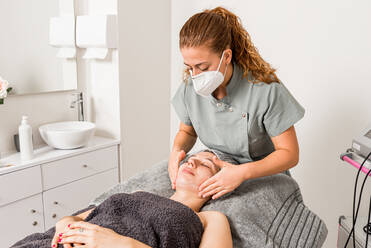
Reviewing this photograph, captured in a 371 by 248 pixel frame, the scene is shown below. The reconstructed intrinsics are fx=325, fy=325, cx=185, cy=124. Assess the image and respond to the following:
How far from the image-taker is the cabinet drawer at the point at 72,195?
1.93m

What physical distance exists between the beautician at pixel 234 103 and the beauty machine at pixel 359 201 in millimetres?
210

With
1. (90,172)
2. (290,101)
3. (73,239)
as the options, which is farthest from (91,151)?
(290,101)

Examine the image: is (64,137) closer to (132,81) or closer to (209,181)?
(132,81)

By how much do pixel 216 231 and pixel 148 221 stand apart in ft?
0.73

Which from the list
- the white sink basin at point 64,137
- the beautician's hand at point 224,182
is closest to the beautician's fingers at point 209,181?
the beautician's hand at point 224,182

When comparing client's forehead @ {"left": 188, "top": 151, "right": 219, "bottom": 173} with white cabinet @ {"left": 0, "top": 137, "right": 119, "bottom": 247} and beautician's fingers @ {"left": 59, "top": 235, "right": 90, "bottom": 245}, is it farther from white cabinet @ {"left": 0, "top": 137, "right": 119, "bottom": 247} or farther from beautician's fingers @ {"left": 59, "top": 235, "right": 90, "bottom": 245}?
white cabinet @ {"left": 0, "top": 137, "right": 119, "bottom": 247}

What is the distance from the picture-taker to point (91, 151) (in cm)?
212

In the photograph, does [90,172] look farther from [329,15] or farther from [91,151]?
[329,15]

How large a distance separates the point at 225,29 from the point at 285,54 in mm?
973

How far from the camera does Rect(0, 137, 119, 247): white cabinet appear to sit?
1719mm

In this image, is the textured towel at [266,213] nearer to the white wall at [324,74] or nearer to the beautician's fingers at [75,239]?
the beautician's fingers at [75,239]

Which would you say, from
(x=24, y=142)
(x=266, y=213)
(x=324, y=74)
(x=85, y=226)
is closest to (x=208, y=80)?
(x=266, y=213)

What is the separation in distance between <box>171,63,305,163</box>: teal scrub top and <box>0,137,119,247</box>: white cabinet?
2.92 ft

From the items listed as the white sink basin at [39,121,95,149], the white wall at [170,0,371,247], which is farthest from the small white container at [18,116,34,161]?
the white wall at [170,0,371,247]
